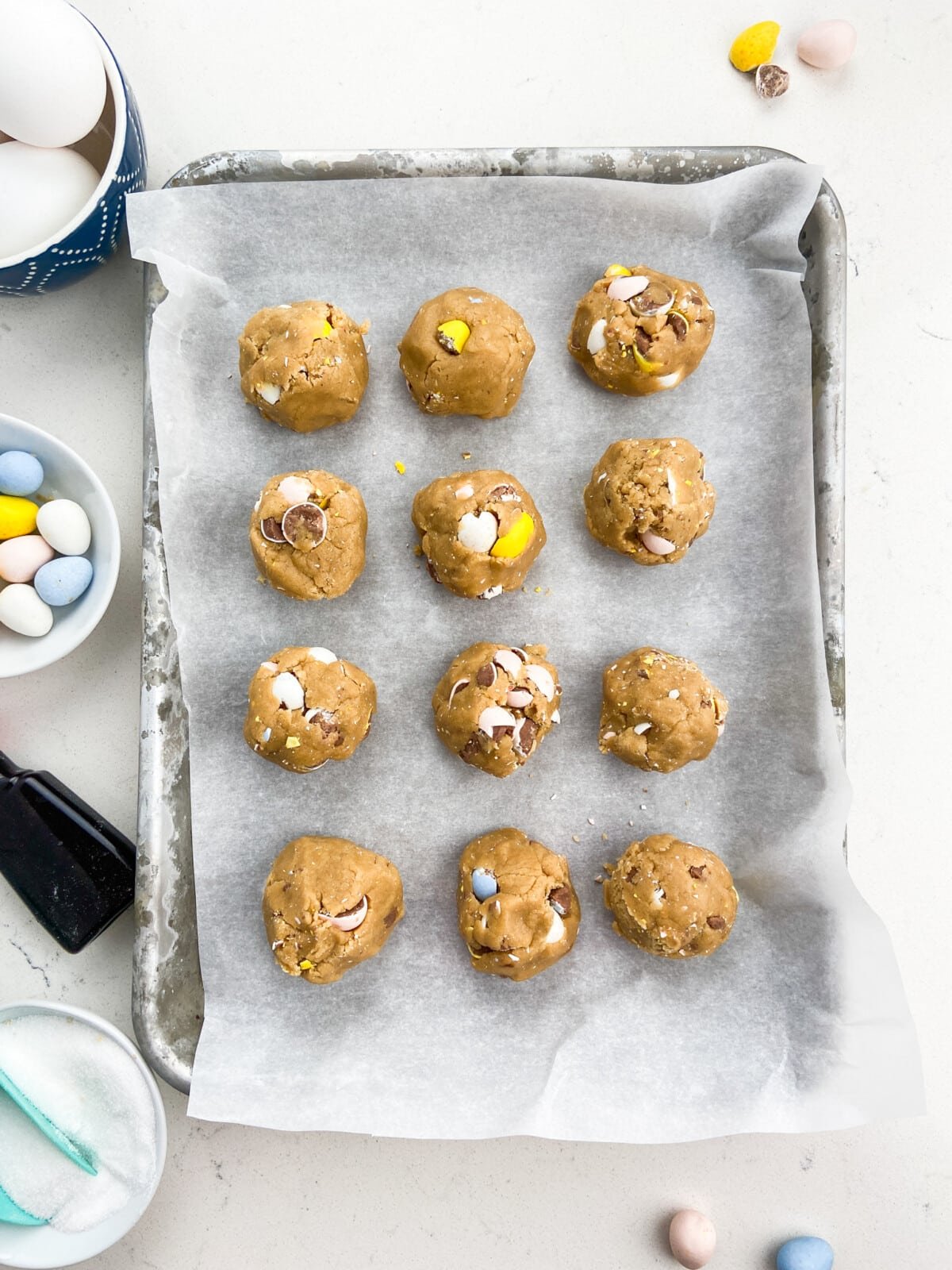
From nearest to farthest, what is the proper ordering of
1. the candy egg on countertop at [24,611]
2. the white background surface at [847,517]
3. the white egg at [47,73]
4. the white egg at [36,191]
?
the white egg at [47,73], the white egg at [36,191], the candy egg on countertop at [24,611], the white background surface at [847,517]

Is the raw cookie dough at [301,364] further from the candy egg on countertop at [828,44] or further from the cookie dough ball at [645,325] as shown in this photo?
the candy egg on countertop at [828,44]

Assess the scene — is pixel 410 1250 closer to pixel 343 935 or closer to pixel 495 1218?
pixel 495 1218

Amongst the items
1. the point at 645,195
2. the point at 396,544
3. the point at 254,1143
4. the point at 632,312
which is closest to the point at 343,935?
the point at 254,1143

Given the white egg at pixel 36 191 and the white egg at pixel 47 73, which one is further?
the white egg at pixel 36 191

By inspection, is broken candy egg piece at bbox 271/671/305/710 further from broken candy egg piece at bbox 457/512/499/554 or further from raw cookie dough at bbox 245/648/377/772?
broken candy egg piece at bbox 457/512/499/554

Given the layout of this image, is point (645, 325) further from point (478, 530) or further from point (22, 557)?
point (22, 557)

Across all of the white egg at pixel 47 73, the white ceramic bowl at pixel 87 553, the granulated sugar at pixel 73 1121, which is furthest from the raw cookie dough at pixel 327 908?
the white egg at pixel 47 73
